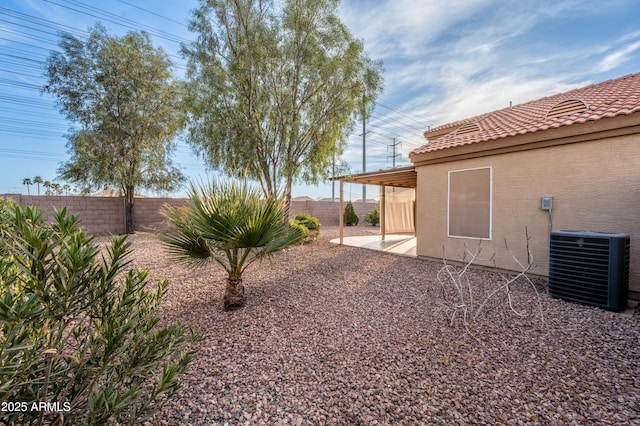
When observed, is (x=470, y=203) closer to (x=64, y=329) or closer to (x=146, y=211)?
(x=64, y=329)

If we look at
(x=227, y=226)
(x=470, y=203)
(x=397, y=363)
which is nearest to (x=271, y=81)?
(x=470, y=203)

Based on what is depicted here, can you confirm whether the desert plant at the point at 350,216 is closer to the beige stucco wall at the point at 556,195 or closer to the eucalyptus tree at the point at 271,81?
the eucalyptus tree at the point at 271,81

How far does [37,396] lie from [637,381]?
4363 millimetres

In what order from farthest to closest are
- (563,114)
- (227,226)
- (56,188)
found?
1. (56,188)
2. (563,114)
3. (227,226)

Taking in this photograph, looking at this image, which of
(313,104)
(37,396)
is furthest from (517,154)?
(37,396)

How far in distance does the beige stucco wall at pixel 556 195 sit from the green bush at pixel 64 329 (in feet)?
20.8

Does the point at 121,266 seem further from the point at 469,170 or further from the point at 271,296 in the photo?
the point at 469,170

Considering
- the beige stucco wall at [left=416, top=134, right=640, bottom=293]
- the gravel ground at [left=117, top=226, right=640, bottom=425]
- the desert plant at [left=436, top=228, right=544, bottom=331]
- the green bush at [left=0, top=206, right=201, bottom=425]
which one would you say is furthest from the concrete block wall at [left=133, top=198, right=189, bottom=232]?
the green bush at [left=0, top=206, right=201, bottom=425]

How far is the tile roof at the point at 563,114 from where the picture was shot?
4836mm

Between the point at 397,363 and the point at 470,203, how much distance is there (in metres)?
4.95

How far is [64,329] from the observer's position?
1368 mm

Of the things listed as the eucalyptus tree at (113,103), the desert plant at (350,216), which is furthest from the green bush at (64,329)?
the desert plant at (350,216)

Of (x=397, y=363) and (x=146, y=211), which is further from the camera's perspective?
(x=146, y=211)

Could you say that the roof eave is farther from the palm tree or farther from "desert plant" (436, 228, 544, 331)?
the palm tree
